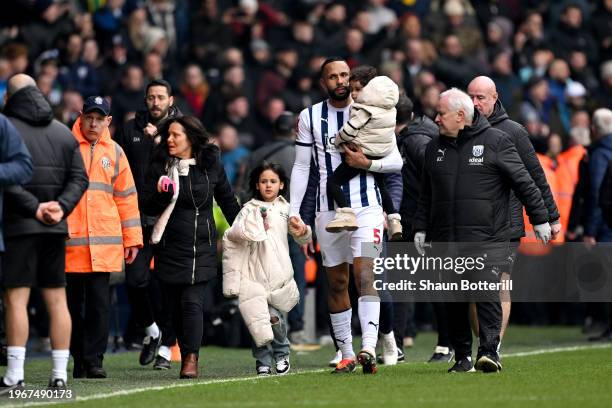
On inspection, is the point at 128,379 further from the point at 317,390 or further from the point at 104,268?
the point at 317,390

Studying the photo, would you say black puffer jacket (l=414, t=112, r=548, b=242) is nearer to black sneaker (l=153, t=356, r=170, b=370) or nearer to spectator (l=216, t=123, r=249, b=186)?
black sneaker (l=153, t=356, r=170, b=370)

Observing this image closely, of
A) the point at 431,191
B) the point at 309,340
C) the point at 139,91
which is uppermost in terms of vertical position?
the point at 139,91

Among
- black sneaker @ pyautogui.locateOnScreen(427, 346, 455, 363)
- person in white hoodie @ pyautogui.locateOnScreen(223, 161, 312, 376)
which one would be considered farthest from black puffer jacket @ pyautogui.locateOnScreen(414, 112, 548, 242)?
black sneaker @ pyautogui.locateOnScreen(427, 346, 455, 363)

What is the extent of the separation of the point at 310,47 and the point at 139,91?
4.39 meters

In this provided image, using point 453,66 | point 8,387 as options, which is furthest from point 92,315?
point 453,66

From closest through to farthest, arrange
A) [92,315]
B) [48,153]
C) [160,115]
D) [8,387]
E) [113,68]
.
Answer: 1. [8,387]
2. [48,153]
3. [92,315]
4. [160,115]
5. [113,68]

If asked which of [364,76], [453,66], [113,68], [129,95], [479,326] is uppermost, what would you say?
[453,66]

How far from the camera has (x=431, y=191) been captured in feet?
42.8

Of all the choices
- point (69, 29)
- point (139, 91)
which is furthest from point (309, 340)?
point (69, 29)

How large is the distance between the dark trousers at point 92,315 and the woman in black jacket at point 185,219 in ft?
1.63

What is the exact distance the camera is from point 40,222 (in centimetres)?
1186

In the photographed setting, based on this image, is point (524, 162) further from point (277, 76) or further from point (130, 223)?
point (277, 76)

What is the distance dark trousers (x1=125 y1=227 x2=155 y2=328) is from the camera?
1510 cm

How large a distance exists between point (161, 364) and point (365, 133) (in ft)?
10.1
